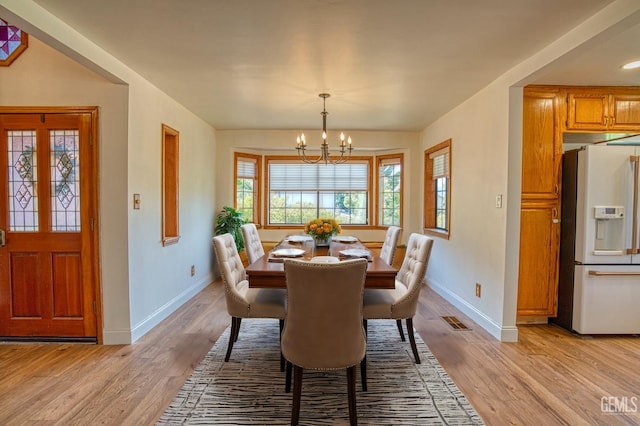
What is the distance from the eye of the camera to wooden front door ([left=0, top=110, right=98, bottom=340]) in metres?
2.90

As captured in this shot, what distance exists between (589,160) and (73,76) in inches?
183

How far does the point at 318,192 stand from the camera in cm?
598

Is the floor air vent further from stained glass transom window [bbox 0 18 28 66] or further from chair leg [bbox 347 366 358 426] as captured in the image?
stained glass transom window [bbox 0 18 28 66]

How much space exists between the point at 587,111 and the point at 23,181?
531cm

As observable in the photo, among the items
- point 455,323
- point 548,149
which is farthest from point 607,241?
point 455,323

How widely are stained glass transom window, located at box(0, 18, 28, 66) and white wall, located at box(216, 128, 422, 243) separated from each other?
2.71m

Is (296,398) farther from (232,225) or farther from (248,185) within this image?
(248,185)

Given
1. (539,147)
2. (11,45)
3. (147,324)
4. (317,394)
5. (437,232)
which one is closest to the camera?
(317,394)

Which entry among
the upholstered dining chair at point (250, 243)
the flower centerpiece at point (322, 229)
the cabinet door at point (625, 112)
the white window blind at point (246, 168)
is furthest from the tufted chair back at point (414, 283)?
the white window blind at point (246, 168)

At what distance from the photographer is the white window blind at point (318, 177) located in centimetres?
595

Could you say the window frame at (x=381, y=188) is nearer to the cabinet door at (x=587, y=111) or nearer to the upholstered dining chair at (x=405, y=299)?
the cabinet door at (x=587, y=111)

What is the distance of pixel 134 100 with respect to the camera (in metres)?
2.99

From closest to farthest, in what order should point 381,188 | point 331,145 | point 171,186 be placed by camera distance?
point 171,186 → point 331,145 → point 381,188

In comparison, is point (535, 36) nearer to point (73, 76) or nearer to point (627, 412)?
point (627, 412)
